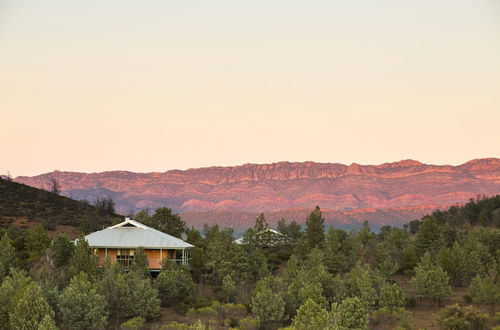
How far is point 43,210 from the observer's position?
9781cm

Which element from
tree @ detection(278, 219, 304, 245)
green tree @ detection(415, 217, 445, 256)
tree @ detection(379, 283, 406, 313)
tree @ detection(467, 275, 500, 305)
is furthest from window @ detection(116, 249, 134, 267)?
green tree @ detection(415, 217, 445, 256)

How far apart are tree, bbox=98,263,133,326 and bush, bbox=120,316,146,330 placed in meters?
2.06

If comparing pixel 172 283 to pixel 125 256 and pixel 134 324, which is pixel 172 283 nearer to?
pixel 134 324

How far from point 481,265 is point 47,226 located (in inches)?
2188

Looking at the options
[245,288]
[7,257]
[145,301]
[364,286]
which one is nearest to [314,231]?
[245,288]

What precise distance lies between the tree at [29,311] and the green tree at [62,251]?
Answer: 13.1 metres

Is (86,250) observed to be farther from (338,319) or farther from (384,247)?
(384,247)

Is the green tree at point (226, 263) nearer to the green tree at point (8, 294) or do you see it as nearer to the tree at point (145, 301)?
the tree at point (145, 301)

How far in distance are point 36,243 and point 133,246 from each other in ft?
30.8

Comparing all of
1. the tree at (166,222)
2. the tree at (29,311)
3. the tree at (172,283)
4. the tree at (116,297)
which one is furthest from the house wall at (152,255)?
the tree at (29,311)

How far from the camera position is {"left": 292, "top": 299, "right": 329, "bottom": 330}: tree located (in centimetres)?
3462

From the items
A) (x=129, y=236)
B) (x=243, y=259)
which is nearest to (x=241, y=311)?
(x=243, y=259)

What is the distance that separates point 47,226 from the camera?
8525 cm

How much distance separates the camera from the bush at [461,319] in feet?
132
